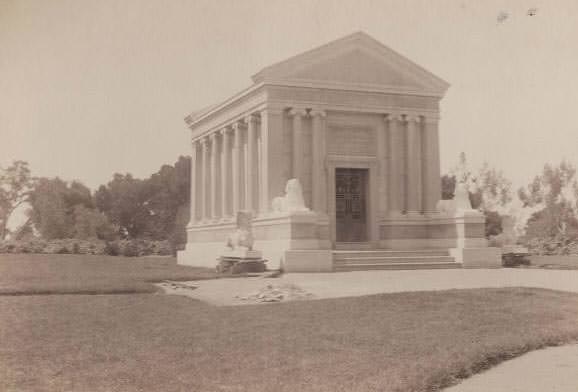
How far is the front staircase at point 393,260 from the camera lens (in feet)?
67.6

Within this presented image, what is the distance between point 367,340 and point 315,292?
5652mm

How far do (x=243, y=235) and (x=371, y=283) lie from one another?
226 inches

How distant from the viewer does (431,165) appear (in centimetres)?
2572

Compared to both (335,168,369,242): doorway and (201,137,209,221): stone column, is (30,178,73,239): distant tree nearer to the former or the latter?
(201,137,209,221): stone column

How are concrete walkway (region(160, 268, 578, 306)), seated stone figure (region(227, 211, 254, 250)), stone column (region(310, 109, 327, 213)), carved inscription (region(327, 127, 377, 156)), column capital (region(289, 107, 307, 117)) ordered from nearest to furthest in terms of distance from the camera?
concrete walkway (region(160, 268, 578, 306)), seated stone figure (region(227, 211, 254, 250)), column capital (region(289, 107, 307, 117)), stone column (region(310, 109, 327, 213)), carved inscription (region(327, 127, 377, 156))

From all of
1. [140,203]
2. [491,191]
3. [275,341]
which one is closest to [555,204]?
[491,191]

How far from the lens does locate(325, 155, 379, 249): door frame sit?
24641mm

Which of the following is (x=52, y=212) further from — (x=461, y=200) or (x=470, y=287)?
(x=470, y=287)

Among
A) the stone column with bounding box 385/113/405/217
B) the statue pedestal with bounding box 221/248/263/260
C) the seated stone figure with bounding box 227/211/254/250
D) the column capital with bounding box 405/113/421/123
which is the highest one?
the column capital with bounding box 405/113/421/123

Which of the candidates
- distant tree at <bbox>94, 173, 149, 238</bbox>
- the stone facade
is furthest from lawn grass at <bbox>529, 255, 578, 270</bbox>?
distant tree at <bbox>94, 173, 149, 238</bbox>

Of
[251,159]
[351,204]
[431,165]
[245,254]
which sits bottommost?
[245,254]

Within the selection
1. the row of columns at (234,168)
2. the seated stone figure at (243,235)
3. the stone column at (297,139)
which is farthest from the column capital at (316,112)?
the seated stone figure at (243,235)

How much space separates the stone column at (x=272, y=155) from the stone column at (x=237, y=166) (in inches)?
141

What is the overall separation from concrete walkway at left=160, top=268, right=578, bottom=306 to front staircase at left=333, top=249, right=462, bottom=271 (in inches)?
86.5
